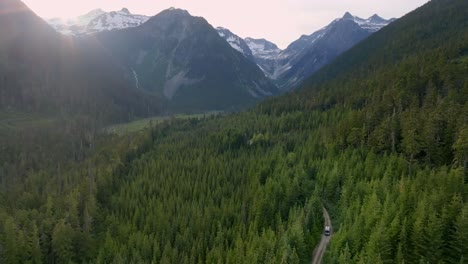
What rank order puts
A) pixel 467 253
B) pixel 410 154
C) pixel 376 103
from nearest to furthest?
pixel 467 253
pixel 410 154
pixel 376 103

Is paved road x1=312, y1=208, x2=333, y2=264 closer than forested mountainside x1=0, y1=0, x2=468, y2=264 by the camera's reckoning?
No

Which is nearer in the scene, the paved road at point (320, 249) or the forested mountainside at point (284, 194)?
the forested mountainside at point (284, 194)

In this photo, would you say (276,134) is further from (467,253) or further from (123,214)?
(467,253)

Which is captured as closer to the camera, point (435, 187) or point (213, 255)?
point (435, 187)

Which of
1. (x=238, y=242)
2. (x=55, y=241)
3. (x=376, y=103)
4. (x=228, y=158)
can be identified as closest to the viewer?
(x=238, y=242)

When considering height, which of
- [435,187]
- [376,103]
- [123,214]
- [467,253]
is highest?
[376,103]

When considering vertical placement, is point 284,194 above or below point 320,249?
above

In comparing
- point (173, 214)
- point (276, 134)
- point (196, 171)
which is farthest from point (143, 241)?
point (276, 134)

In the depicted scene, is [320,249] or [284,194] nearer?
[320,249]
